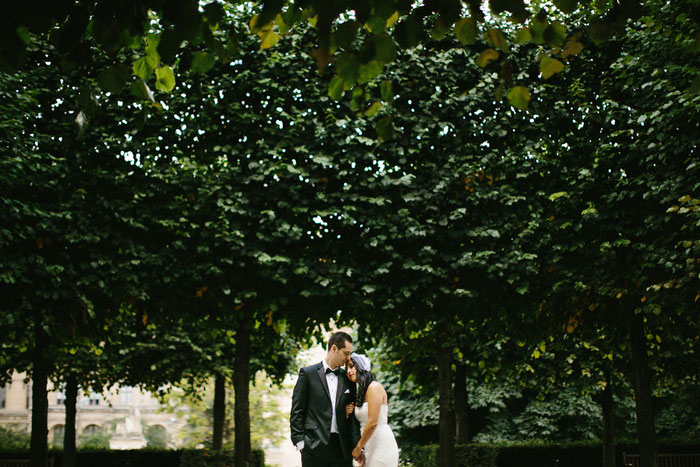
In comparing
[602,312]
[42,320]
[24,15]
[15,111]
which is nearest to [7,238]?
[42,320]

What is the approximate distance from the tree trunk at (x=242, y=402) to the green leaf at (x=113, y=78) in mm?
9845

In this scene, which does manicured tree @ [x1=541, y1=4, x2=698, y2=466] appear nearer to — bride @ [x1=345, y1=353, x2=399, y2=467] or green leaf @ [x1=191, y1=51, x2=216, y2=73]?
bride @ [x1=345, y1=353, x2=399, y2=467]

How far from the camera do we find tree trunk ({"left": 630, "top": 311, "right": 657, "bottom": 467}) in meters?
12.0

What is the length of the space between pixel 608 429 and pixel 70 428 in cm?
1574

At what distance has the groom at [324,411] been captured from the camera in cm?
739

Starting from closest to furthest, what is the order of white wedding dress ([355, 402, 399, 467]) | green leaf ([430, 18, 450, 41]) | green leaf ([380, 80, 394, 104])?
green leaf ([430, 18, 450, 41])
green leaf ([380, 80, 394, 104])
white wedding dress ([355, 402, 399, 467])

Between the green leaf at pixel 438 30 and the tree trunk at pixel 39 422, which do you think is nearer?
the green leaf at pixel 438 30

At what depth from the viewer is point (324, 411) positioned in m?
7.47

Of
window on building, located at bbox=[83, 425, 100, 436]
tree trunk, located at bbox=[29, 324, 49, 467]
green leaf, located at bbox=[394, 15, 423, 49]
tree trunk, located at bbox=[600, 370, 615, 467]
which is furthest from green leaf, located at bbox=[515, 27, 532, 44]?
window on building, located at bbox=[83, 425, 100, 436]

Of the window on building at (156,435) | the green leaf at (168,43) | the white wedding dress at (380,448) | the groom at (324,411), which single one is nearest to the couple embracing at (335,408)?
the groom at (324,411)

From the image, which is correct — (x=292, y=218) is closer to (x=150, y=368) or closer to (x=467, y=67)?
(x=467, y=67)

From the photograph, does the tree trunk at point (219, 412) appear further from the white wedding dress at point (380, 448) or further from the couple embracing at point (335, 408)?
the couple embracing at point (335, 408)

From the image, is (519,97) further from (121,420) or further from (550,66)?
(121,420)

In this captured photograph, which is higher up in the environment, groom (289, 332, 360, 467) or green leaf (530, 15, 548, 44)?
green leaf (530, 15, 548, 44)
